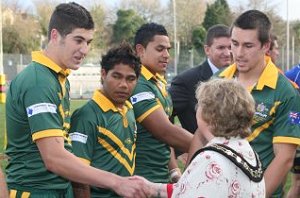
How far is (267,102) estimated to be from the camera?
4.32 metres

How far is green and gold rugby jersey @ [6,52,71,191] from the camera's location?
3.76 metres

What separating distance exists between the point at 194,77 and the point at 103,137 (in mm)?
2846

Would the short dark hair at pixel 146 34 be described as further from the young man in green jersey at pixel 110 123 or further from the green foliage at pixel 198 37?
the green foliage at pixel 198 37

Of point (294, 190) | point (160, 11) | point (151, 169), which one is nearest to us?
point (151, 169)

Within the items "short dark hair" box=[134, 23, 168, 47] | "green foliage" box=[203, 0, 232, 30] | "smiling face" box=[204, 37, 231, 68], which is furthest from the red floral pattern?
"green foliage" box=[203, 0, 232, 30]

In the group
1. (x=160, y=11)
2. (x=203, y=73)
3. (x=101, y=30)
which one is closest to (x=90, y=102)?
(x=203, y=73)

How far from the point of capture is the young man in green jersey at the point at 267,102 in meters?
4.25

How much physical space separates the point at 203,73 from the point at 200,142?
247 cm

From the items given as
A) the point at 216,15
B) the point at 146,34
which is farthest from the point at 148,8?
the point at 146,34

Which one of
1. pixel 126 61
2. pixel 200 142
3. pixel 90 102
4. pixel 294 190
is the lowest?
pixel 294 190

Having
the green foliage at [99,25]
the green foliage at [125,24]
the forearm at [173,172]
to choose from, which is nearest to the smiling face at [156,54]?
the forearm at [173,172]

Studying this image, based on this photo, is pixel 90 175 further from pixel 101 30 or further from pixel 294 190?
pixel 101 30

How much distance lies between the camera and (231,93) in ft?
10.6

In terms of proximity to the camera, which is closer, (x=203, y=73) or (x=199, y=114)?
(x=199, y=114)
